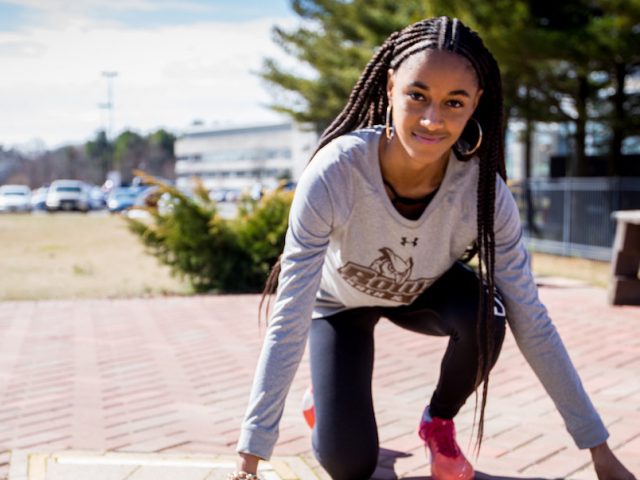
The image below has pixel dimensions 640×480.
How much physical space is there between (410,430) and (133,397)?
1.37 m

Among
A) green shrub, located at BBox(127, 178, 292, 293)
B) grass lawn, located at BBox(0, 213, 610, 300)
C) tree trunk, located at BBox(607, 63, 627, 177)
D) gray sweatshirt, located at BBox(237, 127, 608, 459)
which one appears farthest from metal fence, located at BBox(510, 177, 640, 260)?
gray sweatshirt, located at BBox(237, 127, 608, 459)

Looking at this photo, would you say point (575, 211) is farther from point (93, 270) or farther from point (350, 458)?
point (350, 458)

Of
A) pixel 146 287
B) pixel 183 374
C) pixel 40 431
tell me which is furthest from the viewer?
pixel 146 287

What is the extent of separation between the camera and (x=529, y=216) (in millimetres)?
13641

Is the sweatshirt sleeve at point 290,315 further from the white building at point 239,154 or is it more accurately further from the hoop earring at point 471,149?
the white building at point 239,154

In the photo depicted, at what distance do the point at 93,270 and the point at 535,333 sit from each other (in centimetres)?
873

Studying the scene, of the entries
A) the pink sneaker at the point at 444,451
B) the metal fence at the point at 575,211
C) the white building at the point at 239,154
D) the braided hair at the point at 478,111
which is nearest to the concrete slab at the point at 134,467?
the pink sneaker at the point at 444,451

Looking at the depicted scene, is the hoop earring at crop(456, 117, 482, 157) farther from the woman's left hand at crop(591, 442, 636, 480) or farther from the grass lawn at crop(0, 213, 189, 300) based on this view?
the grass lawn at crop(0, 213, 189, 300)

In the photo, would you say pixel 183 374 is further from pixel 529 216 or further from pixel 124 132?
pixel 124 132

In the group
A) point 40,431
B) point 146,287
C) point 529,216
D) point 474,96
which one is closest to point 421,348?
point 40,431

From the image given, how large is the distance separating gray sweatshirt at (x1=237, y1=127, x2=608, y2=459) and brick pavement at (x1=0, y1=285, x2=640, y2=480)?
578mm

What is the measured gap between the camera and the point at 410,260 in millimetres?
2473

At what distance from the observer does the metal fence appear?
38.4 feet

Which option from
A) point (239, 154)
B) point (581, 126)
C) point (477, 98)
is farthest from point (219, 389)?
point (239, 154)
